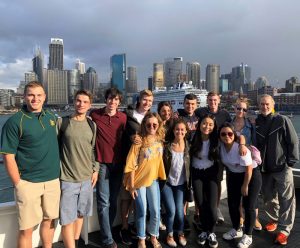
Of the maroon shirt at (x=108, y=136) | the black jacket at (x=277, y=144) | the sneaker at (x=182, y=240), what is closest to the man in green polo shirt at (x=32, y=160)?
the maroon shirt at (x=108, y=136)

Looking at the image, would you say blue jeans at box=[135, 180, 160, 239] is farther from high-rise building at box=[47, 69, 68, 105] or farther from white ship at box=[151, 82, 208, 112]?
high-rise building at box=[47, 69, 68, 105]

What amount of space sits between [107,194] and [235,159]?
1.40 m

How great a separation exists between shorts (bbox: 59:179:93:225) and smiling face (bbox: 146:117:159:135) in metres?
0.78

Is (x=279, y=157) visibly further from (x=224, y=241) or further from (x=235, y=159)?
(x=224, y=241)

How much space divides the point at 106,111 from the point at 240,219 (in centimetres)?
195

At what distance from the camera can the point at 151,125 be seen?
3.02 m

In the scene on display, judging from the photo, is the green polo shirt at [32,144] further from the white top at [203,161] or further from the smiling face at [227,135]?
the smiling face at [227,135]

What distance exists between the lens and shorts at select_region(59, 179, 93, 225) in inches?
→ 108

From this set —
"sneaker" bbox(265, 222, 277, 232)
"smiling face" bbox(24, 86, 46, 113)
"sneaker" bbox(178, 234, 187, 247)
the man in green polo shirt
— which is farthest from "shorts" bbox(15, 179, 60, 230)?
"sneaker" bbox(265, 222, 277, 232)

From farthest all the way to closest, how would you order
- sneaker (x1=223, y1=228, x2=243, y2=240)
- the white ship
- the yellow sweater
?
the white ship, sneaker (x1=223, y1=228, x2=243, y2=240), the yellow sweater

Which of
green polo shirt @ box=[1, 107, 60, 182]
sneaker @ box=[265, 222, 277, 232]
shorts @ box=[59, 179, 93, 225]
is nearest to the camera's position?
green polo shirt @ box=[1, 107, 60, 182]

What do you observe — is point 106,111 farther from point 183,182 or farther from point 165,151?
point 183,182

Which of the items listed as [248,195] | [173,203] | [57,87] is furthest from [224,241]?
[57,87]

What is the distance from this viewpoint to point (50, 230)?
110 inches
